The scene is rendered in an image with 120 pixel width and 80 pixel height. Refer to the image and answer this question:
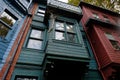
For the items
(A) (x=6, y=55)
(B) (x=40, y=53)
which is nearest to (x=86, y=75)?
(B) (x=40, y=53)

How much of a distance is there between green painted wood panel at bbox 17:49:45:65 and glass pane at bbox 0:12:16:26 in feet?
6.93

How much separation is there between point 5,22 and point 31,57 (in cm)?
272

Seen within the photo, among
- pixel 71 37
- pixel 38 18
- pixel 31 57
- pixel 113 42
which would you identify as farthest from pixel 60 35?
pixel 113 42

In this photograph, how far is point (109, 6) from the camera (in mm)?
16219

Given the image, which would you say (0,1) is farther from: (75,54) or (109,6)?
(109,6)

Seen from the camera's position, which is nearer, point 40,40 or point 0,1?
point 0,1

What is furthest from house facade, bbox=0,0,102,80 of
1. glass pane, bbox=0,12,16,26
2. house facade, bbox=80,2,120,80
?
house facade, bbox=80,2,120,80

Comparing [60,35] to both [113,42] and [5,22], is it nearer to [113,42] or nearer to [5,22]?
[5,22]

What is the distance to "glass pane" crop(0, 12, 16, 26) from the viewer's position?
6.74 m

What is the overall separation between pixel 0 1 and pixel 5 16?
905mm

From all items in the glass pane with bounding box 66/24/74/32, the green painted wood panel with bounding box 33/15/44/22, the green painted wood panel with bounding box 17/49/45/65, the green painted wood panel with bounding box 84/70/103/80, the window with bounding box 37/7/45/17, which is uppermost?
the window with bounding box 37/7/45/17

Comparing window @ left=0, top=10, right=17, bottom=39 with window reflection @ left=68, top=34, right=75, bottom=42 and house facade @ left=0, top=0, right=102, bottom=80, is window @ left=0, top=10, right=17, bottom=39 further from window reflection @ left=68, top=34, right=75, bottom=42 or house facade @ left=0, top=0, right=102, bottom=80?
window reflection @ left=68, top=34, right=75, bottom=42

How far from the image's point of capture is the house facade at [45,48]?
5.12 metres

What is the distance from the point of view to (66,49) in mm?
5438
